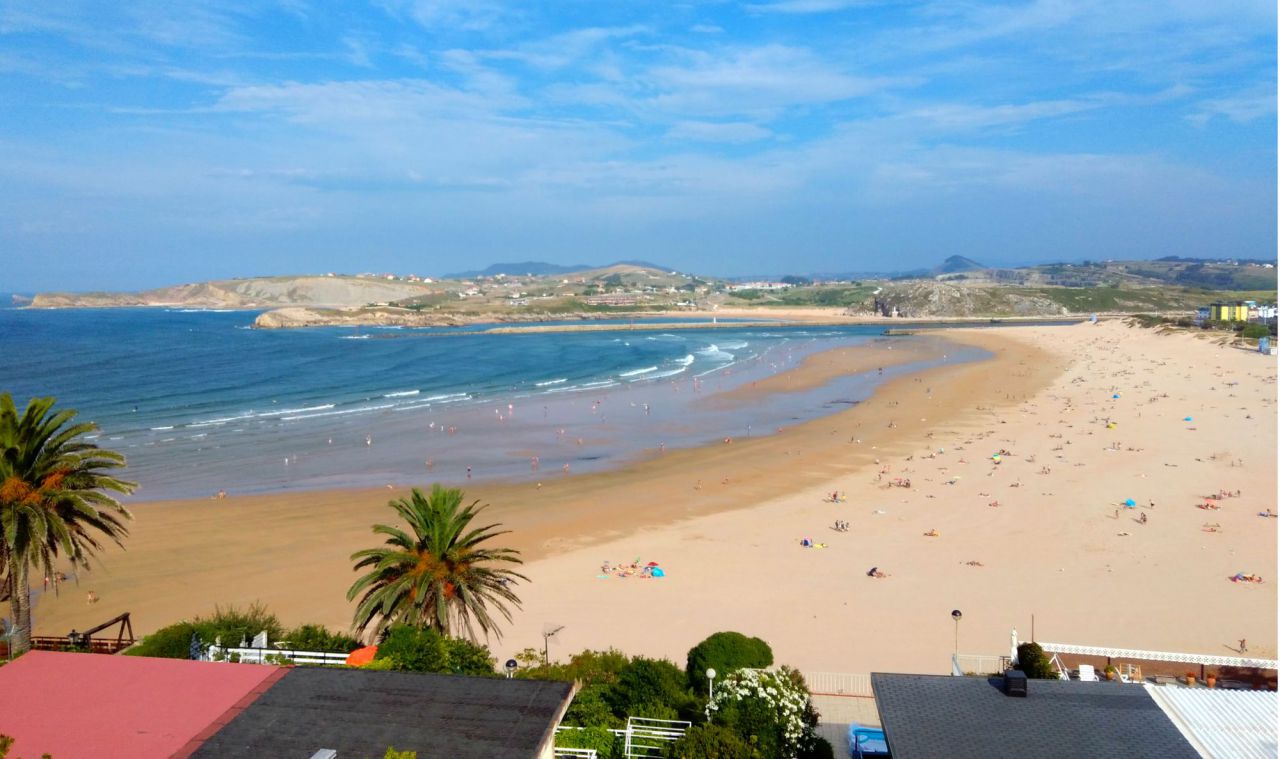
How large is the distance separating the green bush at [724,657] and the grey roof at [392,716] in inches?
214

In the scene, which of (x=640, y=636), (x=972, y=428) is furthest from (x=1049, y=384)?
(x=640, y=636)

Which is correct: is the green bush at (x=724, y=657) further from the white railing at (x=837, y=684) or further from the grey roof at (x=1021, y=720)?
the grey roof at (x=1021, y=720)

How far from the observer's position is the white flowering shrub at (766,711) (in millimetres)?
11781

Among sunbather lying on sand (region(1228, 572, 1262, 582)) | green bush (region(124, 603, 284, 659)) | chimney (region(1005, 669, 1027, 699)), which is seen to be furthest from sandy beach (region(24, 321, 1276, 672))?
chimney (region(1005, 669, 1027, 699))

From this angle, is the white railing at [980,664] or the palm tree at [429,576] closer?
the palm tree at [429,576]

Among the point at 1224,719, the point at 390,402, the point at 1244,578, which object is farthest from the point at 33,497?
the point at 390,402

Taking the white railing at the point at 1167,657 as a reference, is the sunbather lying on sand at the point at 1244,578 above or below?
below

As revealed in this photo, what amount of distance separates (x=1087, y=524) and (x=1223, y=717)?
2024 cm

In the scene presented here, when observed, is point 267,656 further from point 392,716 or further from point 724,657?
point 724,657

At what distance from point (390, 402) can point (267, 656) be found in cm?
4845

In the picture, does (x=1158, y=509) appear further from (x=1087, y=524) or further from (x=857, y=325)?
(x=857, y=325)

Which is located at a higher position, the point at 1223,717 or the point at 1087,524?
the point at 1223,717

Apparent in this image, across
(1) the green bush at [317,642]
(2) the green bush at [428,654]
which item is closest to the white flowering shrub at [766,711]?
(2) the green bush at [428,654]

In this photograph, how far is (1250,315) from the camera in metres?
100
